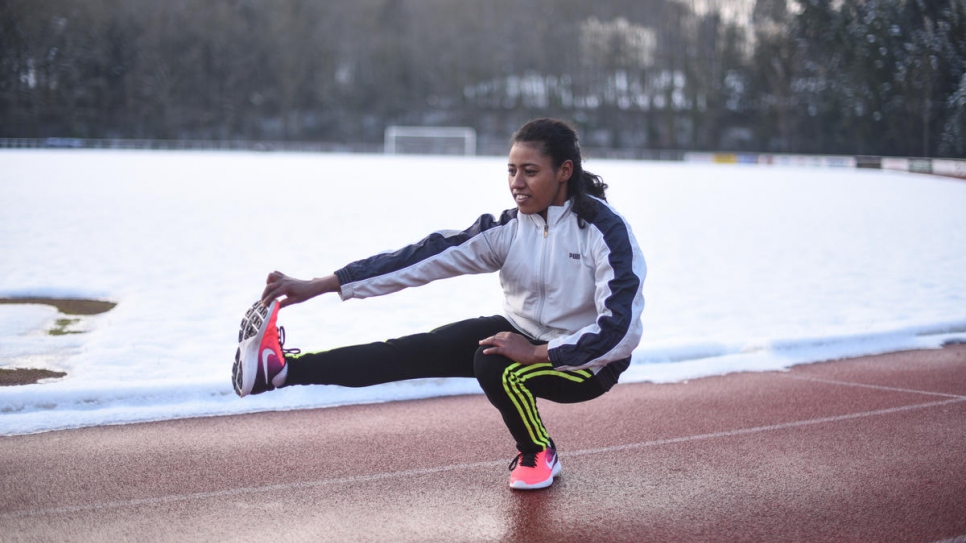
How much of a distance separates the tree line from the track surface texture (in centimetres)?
2666

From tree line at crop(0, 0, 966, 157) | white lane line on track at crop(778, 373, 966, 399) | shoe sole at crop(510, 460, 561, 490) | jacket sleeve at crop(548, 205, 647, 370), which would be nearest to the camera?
jacket sleeve at crop(548, 205, 647, 370)

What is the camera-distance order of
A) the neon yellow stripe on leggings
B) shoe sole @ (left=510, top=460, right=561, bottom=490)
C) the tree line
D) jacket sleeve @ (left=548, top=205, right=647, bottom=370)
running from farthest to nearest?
the tree line → shoe sole @ (left=510, top=460, right=561, bottom=490) → the neon yellow stripe on leggings → jacket sleeve @ (left=548, top=205, right=647, bottom=370)

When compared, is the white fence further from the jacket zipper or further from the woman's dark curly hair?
the jacket zipper

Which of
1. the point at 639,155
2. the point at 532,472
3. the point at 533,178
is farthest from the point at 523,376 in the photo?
the point at 639,155

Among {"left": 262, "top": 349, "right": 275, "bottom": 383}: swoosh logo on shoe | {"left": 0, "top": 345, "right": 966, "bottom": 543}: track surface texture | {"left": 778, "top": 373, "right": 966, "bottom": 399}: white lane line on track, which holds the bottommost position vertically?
{"left": 778, "top": 373, "right": 966, "bottom": 399}: white lane line on track

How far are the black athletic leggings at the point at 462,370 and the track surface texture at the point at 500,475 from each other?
49 centimetres

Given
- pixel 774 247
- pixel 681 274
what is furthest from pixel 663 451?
pixel 774 247

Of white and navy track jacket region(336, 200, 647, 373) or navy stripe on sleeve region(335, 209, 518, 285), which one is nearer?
white and navy track jacket region(336, 200, 647, 373)

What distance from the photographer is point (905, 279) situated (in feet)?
39.3

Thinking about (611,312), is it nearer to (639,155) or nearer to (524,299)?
(524,299)

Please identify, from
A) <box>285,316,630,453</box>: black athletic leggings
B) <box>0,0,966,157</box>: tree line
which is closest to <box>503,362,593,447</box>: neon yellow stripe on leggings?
<box>285,316,630,453</box>: black athletic leggings

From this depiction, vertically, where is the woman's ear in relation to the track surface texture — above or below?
above

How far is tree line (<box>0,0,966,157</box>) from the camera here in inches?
1559

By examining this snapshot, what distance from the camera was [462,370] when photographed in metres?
3.86
